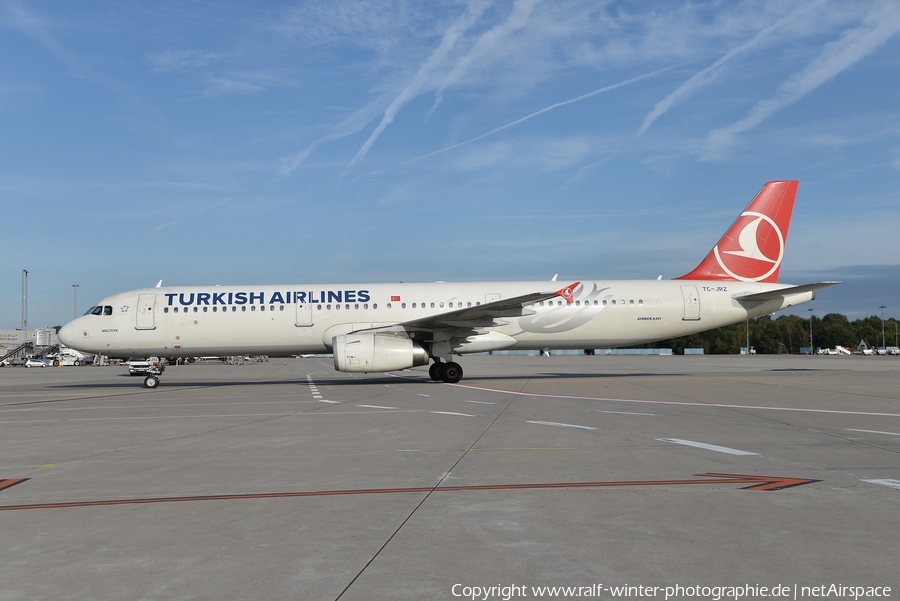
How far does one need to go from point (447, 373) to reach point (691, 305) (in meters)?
8.98

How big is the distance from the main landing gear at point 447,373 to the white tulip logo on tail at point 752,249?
10.8 metres

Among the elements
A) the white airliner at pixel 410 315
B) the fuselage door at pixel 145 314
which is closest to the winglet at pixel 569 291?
the white airliner at pixel 410 315

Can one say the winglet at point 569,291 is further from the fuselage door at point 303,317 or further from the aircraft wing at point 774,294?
the fuselage door at point 303,317

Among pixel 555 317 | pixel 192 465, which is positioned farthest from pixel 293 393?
pixel 192 465

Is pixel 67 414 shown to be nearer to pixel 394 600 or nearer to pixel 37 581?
pixel 37 581

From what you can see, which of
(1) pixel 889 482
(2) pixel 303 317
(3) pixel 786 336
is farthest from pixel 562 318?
(3) pixel 786 336

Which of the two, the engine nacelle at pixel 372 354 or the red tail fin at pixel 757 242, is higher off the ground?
the red tail fin at pixel 757 242

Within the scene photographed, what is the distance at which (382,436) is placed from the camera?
9805mm

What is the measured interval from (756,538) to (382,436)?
6251mm

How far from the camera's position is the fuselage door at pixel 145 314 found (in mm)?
23781

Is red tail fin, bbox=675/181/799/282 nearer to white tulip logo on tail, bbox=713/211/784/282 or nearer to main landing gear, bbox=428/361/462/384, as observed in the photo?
white tulip logo on tail, bbox=713/211/784/282

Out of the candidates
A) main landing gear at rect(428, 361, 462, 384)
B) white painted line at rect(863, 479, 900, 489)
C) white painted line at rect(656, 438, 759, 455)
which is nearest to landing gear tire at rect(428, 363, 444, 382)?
main landing gear at rect(428, 361, 462, 384)

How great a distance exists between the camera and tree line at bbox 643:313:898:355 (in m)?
121

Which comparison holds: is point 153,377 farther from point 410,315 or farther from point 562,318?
point 562,318
